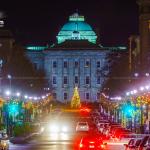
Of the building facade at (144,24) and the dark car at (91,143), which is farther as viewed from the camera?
the building facade at (144,24)

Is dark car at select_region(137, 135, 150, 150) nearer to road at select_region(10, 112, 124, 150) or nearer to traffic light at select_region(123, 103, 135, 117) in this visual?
road at select_region(10, 112, 124, 150)

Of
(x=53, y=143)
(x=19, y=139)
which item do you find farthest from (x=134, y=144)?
(x=19, y=139)

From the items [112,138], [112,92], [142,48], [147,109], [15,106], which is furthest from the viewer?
[142,48]

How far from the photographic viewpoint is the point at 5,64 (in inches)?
4850

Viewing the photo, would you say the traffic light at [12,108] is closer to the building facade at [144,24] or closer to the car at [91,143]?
the car at [91,143]

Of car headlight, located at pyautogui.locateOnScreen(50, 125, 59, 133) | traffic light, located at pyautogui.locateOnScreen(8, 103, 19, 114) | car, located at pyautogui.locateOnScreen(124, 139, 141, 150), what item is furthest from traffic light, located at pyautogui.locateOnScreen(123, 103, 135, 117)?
car, located at pyautogui.locateOnScreen(124, 139, 141, 150)

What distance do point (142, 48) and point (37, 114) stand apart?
123 ft

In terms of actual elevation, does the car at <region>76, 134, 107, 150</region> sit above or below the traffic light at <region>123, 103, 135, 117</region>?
below

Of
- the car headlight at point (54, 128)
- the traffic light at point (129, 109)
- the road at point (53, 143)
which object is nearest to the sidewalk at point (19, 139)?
the road at point (53, 143)

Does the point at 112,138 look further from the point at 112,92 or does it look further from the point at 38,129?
the point at 112,92

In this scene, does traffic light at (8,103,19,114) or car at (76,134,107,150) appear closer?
car at (76,134,107,150)

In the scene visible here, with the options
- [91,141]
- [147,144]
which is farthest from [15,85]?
[147,144]

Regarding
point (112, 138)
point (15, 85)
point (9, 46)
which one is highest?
point (9, 46)

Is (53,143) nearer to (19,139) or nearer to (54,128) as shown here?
(19,139)
